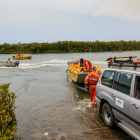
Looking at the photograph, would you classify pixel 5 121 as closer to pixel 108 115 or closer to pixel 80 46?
pixel 108 115

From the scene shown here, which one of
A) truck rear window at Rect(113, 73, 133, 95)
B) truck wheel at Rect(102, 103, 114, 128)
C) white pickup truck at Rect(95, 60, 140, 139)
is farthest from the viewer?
truck wheel at Rect(102, 103, 114, 128)

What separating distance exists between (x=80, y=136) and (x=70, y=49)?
10253 centimetres

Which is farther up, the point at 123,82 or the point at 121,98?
the point at 123,82

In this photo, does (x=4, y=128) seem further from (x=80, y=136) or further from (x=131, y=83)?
(x=131, y=83)

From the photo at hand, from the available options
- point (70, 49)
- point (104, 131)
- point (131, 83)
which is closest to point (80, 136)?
point (104, 131)

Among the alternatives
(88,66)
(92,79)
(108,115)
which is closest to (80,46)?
(88,66)

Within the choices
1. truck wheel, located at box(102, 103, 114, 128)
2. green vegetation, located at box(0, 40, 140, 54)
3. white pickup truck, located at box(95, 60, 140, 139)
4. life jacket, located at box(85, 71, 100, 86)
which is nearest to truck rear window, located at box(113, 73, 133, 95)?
white pickup truck, located at box(95, 60, 140, 139)

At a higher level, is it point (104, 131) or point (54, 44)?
point (54, 44)

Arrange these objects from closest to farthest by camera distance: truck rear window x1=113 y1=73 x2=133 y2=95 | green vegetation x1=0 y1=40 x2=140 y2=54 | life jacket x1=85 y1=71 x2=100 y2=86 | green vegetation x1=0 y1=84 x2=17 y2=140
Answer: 1. green vegetation x1=0 y1=84 x2=17 y2=140
2. truck rear window x1=113 y1=73 x2=133 y2=95
3. life jacket x1=85 y1=71 x2=100 y2=86
4. green vegetation x1=0 y1=40 x2=140 y2=54

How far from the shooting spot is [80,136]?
4.56 metres

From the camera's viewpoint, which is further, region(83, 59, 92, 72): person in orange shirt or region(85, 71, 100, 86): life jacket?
region(83, 59, 92, 72): person in orange shirt

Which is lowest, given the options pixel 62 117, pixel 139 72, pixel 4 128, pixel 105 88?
pixel 62 117

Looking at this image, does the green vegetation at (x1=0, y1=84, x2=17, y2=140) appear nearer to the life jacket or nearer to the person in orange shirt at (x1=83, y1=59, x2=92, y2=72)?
the life jacket

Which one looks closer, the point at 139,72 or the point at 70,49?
the point at 139,72
